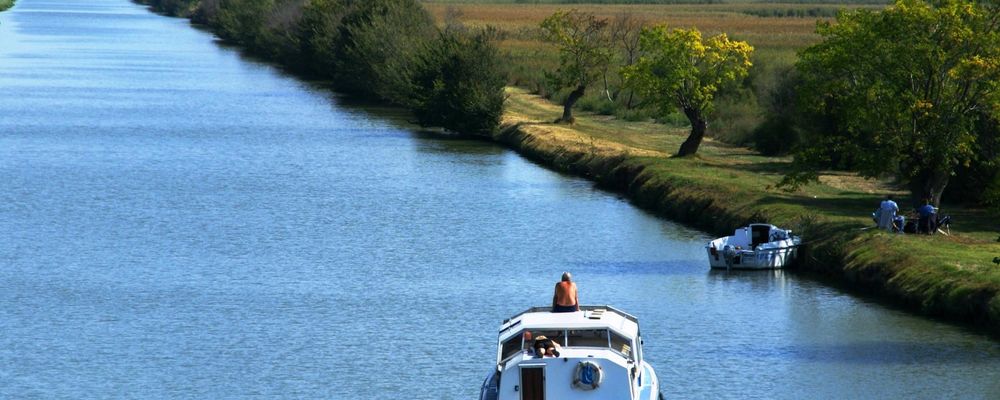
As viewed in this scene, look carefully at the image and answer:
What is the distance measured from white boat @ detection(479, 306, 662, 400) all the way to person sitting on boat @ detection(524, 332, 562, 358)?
80 mm

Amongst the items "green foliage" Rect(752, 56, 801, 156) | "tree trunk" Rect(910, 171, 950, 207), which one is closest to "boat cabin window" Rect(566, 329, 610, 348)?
"tree trunk" Rect(910, 171, 950, 207)

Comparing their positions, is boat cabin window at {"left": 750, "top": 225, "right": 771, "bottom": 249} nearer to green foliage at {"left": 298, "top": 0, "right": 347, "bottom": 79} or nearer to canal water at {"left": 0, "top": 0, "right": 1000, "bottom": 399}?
canal water at {"left": 0, "top": 0, "right": 1000, "bottom": 399}

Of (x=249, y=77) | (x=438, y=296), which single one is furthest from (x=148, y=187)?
(x=249, y=77)

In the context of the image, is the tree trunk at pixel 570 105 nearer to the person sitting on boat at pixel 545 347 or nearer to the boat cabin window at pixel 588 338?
the boat cabin window at pixel 588 338

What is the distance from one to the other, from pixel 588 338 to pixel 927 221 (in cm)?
2151

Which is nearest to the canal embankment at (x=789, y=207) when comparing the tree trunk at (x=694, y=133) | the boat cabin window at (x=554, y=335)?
the tree trunk at (x=694, y=133)

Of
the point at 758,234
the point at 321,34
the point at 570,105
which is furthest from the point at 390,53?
the point at 758,234

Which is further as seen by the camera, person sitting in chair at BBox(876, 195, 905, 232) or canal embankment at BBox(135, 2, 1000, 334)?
person sitting in chair at BBox(876, 195, 905, 232)

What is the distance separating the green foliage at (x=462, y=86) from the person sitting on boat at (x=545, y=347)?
59578mm

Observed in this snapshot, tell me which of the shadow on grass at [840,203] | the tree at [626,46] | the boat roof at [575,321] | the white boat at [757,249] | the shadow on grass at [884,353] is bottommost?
the shadow on grass at [884,353]

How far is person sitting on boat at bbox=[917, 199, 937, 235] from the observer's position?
5066cm

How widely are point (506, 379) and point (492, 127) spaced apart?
2368 inches

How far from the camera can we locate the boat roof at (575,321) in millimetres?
32625

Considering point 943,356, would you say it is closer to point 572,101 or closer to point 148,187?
point 148,187
